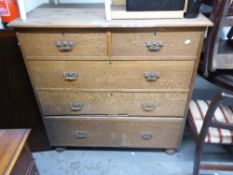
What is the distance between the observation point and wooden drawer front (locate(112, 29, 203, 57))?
1041mm

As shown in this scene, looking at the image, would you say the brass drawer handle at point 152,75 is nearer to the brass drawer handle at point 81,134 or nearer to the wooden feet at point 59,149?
the brass drawer handle at point 81,134

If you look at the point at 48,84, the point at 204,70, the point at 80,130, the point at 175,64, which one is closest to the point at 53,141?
the point at 80,130

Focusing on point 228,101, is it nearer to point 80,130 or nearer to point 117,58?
point 117,58

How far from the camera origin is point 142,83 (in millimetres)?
1215

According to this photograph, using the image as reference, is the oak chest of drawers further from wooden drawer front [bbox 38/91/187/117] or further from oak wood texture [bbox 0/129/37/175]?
oak wood texture [bbox 0/129/37/175]

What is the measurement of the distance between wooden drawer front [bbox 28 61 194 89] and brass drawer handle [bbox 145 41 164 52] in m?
0.08

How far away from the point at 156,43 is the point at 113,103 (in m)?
0.47

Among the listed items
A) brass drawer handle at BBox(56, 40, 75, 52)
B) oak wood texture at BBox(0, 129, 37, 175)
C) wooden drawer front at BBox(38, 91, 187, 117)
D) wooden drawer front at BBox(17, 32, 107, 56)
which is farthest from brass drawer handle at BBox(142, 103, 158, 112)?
oak wood texture at BBox(0, 129, 37, 175)

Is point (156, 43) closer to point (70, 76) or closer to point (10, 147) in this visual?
point (70, 76)

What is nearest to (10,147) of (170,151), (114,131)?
(114,131)

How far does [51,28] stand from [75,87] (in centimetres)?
37

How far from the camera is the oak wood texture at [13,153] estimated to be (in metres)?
0.73

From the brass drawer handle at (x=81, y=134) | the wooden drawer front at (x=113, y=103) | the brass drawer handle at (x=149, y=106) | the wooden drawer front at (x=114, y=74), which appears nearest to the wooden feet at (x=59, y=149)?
the brass drawer handle at (x=81, y=134)

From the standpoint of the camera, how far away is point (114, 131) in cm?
145
